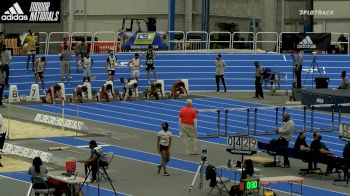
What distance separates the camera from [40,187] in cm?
2017

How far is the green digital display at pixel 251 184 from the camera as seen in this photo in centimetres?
1994

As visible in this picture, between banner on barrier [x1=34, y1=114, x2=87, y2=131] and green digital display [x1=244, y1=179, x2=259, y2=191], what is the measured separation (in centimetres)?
1343

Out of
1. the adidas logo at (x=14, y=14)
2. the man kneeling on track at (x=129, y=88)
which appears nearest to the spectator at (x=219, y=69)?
the man kneeling on track at (x=129, y=88)

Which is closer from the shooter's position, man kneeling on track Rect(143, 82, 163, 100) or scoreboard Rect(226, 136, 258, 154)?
scoreboard Rect(226, 136, 258, 154)

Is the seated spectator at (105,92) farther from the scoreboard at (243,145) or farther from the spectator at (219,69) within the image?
the scoreboard at (243,145)

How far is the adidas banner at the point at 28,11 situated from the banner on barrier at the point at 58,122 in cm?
1249

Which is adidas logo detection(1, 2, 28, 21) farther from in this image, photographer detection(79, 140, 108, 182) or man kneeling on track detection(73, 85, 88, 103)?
photographer detection(79, 140, 108, 182)

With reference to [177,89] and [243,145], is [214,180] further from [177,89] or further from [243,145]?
[177,89]

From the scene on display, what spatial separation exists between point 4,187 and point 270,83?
1031 inches

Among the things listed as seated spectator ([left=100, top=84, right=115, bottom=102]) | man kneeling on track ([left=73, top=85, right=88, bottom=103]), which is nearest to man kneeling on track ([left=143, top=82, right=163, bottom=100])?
seated spectator ([left=100, top=84, right=115, bottom=102])

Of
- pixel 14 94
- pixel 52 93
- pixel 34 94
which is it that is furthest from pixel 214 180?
pixel 34 94

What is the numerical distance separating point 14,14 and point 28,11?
669 mm

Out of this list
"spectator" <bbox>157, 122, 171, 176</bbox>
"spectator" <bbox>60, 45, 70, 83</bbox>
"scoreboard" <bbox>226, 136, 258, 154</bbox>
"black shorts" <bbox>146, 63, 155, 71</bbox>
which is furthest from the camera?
"black shorts" <bbox>146, 63, 155, 71</bbox>

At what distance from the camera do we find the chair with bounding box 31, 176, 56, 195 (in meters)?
20.0
